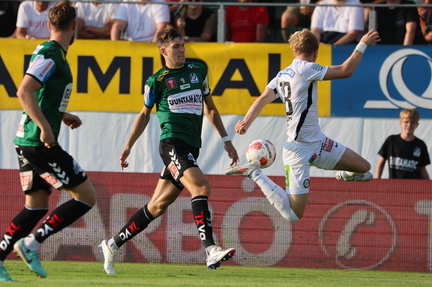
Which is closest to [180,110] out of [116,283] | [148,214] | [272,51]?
[148,214]

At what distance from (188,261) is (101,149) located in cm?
314

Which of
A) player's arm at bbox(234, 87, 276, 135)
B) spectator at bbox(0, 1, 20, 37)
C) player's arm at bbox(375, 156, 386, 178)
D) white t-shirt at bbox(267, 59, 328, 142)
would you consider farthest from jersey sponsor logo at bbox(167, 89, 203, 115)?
spectator at bbox(0, 1, 20, 37)

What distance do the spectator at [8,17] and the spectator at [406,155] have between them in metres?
6.16

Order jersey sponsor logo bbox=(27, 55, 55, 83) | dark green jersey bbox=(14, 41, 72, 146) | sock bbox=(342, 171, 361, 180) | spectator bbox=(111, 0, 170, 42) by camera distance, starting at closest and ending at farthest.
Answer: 1. jersey sponsor logo bbox=(27, 55, 55, 83)
2. dark green jersey bbox=(14, 41, 72, 146)
3. sock bbox=(342, 171, 361, 180)
4. spectator bbox=(111, 0, 170, 42)

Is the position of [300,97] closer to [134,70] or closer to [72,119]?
[72,119]

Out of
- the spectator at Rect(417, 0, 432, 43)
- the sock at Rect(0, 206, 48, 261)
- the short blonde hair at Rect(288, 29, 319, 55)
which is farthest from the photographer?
the spectator at Rect(417, 0, 432, 43)

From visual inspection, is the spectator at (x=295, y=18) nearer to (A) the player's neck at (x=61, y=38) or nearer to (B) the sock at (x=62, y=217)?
(A) the player's neck at (x=61, y=38)

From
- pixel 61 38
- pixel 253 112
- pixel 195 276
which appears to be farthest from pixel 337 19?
pixel 61 38

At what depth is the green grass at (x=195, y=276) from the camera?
7740 millimetres

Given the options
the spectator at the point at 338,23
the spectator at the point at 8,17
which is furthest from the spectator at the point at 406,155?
the spectator at the point at 8,17

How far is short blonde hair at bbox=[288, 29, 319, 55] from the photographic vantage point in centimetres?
820

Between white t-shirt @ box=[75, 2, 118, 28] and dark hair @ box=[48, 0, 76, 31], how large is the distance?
5928 millimetres

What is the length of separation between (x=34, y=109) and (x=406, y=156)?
6.51 m

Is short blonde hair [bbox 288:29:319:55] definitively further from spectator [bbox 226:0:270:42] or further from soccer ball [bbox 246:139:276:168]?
spectator [bbox 226:0:270:42]
